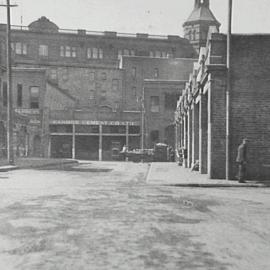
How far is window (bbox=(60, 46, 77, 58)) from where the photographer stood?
67375 mm

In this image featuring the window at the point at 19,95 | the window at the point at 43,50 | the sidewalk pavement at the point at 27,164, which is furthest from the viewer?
the window at the point at 43,50

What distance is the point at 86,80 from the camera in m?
60.2

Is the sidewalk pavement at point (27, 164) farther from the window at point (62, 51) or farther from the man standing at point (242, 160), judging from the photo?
the window at point (62, 51)

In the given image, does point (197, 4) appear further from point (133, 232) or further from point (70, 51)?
point (133, 232)

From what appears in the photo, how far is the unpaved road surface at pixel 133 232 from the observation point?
539cm

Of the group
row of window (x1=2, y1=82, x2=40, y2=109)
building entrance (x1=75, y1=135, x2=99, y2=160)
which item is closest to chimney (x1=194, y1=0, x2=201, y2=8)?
building entrance (x1=75, y1=135, x2=99, y2=160)

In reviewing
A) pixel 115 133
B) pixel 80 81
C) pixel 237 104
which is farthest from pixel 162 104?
pixel 237 104

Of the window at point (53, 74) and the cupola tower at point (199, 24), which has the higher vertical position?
the cupola tower at point (199, 24)

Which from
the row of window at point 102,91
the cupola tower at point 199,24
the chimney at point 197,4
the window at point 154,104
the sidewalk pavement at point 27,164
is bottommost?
the sidewalk pavement at point 27,164

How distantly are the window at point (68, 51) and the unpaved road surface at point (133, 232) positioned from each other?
5709 cm

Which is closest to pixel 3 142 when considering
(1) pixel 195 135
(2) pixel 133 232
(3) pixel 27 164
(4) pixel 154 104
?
(3) pixel 27 164

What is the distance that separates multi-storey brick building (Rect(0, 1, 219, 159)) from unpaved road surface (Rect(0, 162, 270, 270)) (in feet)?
93.5

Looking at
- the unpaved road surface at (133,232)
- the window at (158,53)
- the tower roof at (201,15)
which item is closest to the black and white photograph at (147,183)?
the unpaved road surface at (133,232)

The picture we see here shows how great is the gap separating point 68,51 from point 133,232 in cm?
6277
